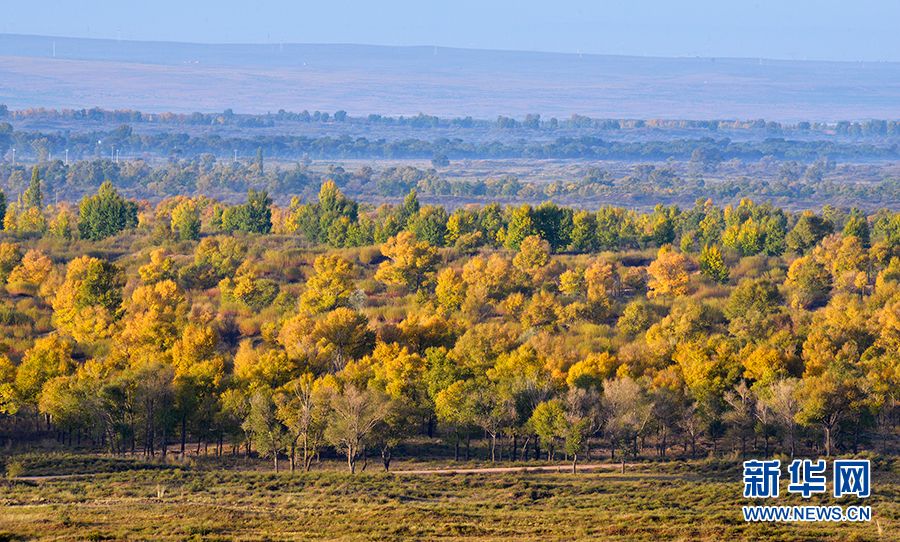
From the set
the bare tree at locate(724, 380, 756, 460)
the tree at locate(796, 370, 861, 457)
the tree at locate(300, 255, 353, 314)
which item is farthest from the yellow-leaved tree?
the tree at locate(796, 370, 861, 457)

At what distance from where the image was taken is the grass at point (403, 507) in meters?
35.7

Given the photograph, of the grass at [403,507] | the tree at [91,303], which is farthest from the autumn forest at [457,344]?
the grass at [403,507]

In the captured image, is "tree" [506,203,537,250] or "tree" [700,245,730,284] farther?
"tree" [506,203,537,250]

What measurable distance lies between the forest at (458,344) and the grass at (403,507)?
22.0 feet

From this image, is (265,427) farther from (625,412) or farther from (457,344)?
(457,344)

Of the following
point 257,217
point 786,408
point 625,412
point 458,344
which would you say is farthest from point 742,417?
point 257,217

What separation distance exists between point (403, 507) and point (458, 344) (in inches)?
1383

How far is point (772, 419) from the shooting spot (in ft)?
205

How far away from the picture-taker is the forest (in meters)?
62.1

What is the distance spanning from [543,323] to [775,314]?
21.6 metres

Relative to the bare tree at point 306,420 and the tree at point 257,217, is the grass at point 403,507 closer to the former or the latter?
the bare tree at point 306,420

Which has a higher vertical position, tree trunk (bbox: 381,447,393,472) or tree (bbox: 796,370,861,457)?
tree (bbox: 796,370,861,457)

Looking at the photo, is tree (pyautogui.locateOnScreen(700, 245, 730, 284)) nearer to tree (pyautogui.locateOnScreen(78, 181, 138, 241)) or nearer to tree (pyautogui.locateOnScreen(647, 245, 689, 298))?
tree (pyautogui.locateOnScreen(647, 245, 689, 298))

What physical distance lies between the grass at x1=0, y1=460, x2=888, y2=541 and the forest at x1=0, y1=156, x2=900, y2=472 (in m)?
6.70
